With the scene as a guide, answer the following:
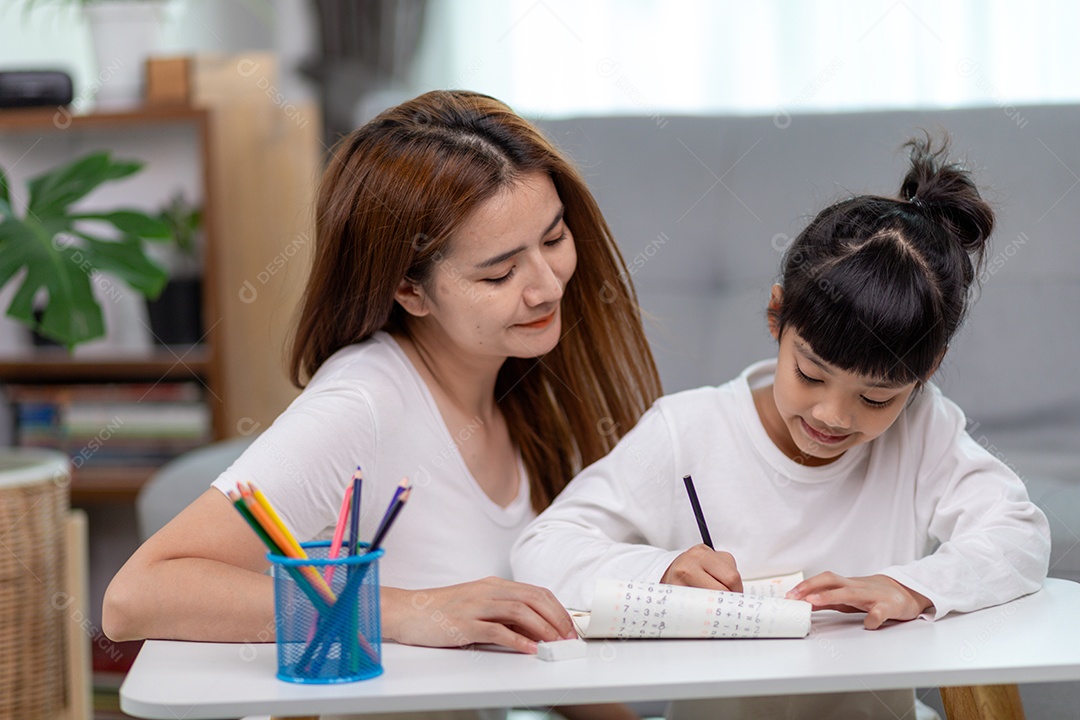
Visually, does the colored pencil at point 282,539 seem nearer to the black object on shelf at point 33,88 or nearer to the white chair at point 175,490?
the white chair at point 175,490

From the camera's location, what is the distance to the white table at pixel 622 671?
0.74m

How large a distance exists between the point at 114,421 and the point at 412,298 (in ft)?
5.64

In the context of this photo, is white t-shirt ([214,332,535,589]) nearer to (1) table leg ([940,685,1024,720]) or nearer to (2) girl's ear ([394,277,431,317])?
(2) girl's ear ([394,277,431,317])

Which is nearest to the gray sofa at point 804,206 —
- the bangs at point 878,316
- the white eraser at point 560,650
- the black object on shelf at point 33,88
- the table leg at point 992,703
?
the bangs at point 878,316

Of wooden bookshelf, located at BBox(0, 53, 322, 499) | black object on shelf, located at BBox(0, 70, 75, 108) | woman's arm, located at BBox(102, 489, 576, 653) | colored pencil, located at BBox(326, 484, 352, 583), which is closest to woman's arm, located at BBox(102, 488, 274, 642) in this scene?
woman's arm, located at BBox(102, 489, 576, 653)

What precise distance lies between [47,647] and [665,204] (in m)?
1.24

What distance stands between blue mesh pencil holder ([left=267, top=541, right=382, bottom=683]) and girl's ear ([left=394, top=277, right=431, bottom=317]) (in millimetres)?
428

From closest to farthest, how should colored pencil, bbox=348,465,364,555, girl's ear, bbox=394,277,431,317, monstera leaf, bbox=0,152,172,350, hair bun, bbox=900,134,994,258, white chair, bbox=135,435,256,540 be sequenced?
colored pencil, bbox=348,465,364,555 < hair bun, bbox=900,134,994,258 < girl's ear, bbox=394,277,431,317 < monstera leaf, bbox=0,152,172,350 < white chair, bbox=135,435,256,540

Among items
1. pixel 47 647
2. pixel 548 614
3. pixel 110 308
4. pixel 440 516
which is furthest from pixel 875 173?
pixel 110 308

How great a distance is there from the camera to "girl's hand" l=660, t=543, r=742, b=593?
0.96 meters

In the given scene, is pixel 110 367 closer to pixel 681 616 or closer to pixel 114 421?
pixel 114 421

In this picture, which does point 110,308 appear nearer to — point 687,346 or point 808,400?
point 687,346

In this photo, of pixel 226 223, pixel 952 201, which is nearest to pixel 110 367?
pixel 226 223

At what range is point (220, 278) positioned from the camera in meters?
2.62
